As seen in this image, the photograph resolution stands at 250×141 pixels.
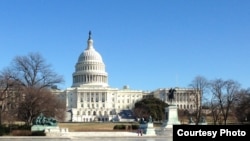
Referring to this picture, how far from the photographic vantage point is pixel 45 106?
62.1m

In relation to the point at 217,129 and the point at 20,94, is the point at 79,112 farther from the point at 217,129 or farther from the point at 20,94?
the point at 217,129

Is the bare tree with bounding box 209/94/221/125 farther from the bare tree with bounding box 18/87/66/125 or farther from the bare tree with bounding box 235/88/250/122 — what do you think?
the bare tree with bounding box 18/87/66/125

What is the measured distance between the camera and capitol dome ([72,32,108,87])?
567 ft

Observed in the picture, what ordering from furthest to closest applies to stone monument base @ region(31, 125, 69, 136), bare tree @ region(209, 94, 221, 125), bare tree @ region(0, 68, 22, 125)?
bare tree @ region(209, 94, 221, 125)
bare tree @ region(0, 68, 22, 125)
stone monument base @ region(31, 125, 69, 136)

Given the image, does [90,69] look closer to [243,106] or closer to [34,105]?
[243,106]

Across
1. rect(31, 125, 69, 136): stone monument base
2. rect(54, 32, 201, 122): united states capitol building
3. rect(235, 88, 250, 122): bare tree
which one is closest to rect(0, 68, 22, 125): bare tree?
rect(31, 125, 69, 136): stone monument base

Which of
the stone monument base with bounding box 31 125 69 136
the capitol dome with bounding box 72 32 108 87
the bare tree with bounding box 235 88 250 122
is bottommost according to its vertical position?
the stone monument base with bounding box 31 125 69 136

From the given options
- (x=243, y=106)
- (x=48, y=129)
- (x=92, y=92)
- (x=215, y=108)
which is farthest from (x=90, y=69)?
(x=48, y=129)

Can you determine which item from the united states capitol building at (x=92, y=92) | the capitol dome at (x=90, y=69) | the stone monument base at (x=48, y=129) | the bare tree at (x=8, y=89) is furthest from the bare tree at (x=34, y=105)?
the capitol dome at (x=90, y=69)

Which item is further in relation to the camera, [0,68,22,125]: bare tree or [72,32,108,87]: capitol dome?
[72,32,108,87]: capitol dome

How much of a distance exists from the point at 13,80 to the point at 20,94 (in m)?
2.16

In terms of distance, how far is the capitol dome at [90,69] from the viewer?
17288 centimetres

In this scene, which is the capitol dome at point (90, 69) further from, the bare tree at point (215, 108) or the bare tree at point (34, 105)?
the bare tree at point (34, 105)

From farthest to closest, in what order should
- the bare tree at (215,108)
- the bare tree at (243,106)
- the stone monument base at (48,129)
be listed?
the bare tree at (215,108), the bare tree at (243,106), the stone monument base at (48,129)
